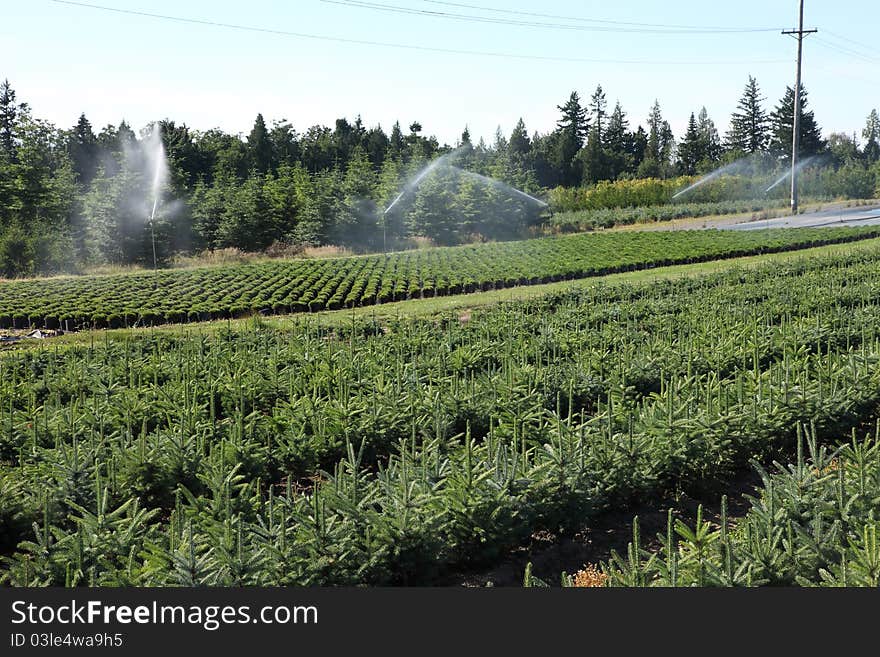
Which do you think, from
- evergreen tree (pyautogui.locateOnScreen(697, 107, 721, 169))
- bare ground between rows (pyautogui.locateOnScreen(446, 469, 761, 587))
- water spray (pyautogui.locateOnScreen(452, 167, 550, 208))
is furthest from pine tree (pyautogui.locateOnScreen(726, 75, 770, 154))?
bare ground between rows (pyautogui.locateOnScreen(446, 469, 761, 587))

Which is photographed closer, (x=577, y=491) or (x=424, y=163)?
(x=577, y=491)

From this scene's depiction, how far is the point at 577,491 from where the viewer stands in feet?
24.0

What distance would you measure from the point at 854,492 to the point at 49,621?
6202mm

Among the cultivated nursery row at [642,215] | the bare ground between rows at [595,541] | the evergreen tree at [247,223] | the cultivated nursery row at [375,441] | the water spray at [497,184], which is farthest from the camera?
the cultivated nursery row at [642,215]

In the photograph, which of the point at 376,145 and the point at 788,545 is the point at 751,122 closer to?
the point at 376,145

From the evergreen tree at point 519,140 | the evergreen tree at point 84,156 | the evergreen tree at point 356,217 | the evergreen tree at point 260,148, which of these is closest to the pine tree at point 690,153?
the evergreen tree at point 519,140

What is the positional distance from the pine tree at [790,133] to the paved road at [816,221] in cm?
3980

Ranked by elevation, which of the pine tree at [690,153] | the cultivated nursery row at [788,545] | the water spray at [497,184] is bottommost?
the cultivated nursery row at [788,545]

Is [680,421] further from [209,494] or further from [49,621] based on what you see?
[49,621]

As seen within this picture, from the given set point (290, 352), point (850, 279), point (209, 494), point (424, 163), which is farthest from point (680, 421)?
point (424, 163)

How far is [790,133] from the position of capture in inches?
3772

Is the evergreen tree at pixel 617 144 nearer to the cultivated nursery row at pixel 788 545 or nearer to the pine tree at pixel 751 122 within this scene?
the pine tree at pixel 751 122

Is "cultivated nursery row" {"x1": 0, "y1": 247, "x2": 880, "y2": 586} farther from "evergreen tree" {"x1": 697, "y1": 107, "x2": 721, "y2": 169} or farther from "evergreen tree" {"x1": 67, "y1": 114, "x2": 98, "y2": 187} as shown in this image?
"evergreen tree" {"x1": 697, "y1": 107, "x2": 721, "y2": 169}

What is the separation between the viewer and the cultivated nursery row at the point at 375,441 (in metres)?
6.12
